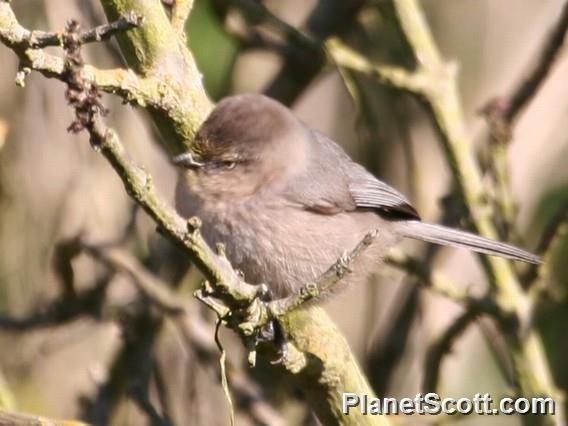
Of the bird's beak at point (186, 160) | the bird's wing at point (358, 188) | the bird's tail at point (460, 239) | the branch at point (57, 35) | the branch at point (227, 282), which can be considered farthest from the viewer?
the bird's wing at point (358, 188)

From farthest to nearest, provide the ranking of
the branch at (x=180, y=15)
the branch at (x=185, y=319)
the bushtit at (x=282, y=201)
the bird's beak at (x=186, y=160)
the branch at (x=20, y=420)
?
1. the branch at (x=185, y=319)
2. the bushtit at (x=282, y=201)
3. the bird's beak at (x=186, y=160)
4. the branch at (x=180, y=15)
5. the branch at (x=20, y=420)

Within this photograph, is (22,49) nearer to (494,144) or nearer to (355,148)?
(494,144)

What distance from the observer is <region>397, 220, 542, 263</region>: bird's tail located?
359cm

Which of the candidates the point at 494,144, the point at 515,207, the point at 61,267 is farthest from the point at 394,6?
the point at 61,267

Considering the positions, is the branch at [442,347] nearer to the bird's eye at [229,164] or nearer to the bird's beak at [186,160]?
the bird's eye at [229,164]

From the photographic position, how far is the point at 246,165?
3.34 metres

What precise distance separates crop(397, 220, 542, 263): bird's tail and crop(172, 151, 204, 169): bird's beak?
1.17 meters

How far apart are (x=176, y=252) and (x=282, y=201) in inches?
41.7

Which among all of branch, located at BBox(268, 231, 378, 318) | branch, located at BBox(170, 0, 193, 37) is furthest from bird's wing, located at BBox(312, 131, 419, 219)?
branch, located at BBox(268, 231, 378, 318)

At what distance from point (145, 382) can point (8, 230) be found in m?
1.03

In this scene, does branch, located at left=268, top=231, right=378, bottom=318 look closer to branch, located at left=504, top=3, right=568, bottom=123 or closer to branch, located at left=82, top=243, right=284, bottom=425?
branch, located at left=82, top=243, right=284, bottom=425

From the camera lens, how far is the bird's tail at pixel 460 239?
3586 millimetres

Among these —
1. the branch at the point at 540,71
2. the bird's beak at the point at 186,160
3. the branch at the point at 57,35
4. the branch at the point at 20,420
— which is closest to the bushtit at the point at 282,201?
the bird's beak at the point at 186,160

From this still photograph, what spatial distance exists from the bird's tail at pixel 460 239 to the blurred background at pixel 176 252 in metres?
0.21
